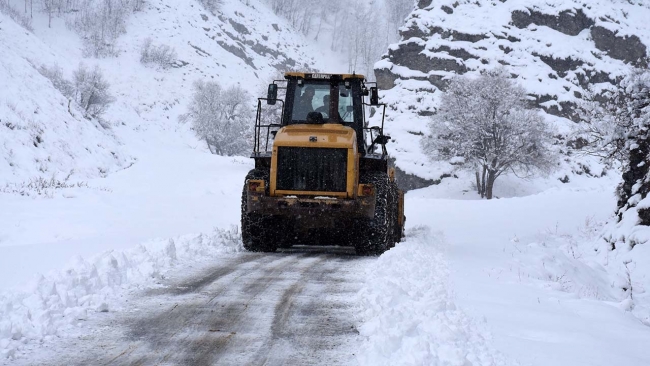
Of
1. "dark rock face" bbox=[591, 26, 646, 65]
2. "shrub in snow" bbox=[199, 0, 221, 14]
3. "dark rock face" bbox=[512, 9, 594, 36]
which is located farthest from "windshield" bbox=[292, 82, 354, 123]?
"shrub in snow" bbox=[199, 0, 221, 14]

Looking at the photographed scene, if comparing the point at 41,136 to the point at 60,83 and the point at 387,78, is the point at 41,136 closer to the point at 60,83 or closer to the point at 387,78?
the point at 60,83

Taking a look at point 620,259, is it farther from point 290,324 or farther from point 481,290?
point 290,324

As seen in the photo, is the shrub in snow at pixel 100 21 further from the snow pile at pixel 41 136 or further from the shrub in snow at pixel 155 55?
the snow pile at pixel 41 136

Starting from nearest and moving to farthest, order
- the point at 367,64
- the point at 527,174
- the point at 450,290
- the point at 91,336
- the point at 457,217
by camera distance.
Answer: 1. the point at 91,336
2. the point at 450,290
3. the point at 457,217
4. the point at 527,174
5. the point at 367,64

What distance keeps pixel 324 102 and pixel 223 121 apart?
4787cm

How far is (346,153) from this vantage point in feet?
34.5

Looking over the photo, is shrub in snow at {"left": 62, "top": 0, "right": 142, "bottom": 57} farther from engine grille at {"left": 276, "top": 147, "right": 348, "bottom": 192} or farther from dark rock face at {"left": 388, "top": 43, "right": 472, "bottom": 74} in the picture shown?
engine grille at {"left": 276, "top": 147, "right": 348, "bottom": 192}

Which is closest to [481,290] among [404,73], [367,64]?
[404,73]

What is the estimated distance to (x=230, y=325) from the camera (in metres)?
5.28

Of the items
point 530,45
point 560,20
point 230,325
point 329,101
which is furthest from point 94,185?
point 560,20

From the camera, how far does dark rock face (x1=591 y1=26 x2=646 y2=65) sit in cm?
6109

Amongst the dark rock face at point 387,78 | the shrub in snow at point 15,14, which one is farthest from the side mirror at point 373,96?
the shrub in snow at point 15,14

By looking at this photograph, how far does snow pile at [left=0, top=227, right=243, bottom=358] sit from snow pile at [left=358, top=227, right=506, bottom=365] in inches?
103

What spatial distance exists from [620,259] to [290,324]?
1068 centimetres
